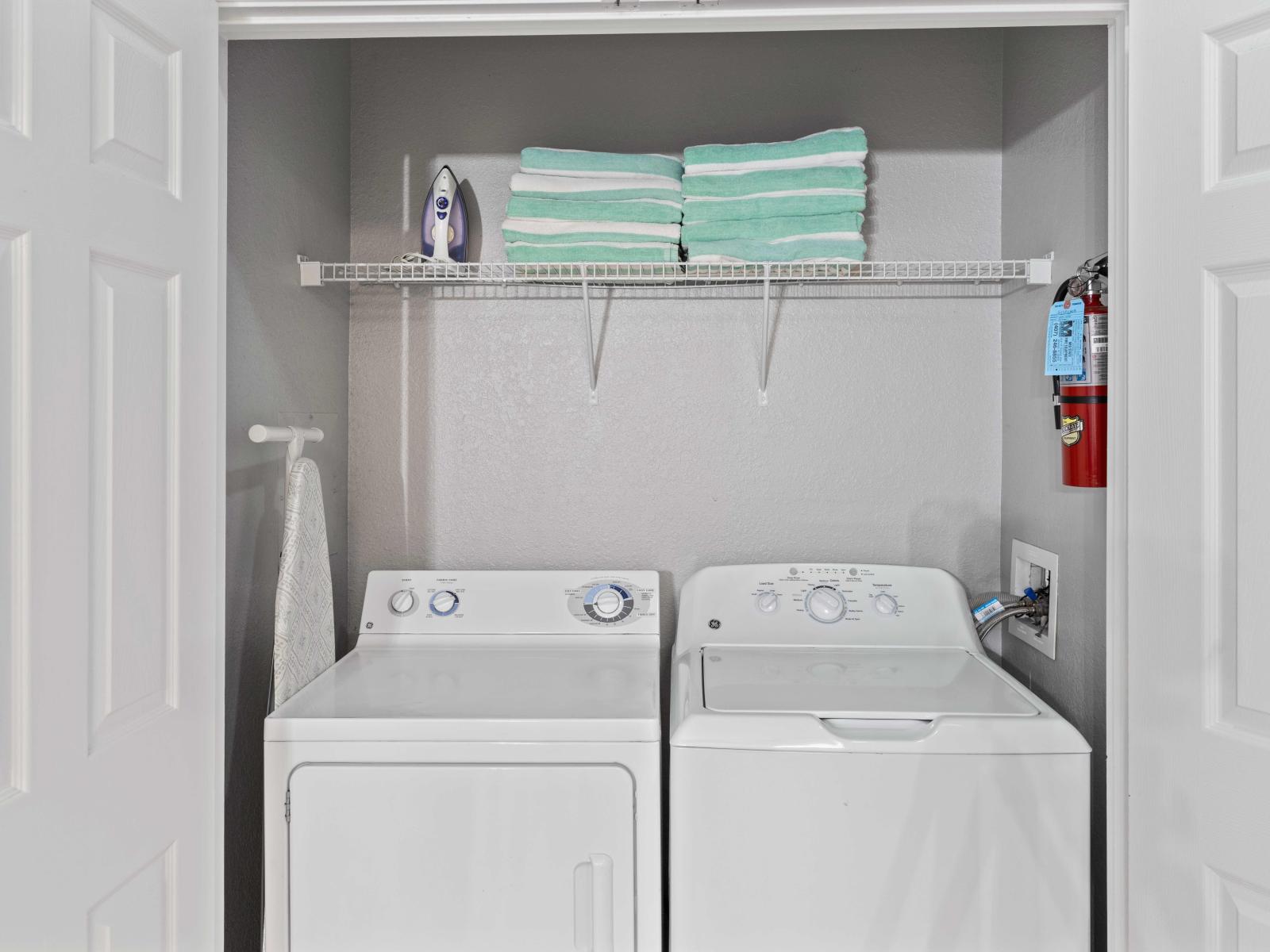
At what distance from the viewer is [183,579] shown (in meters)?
1.17

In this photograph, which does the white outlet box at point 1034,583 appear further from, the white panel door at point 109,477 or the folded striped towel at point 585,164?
the white panel door at point 109,477

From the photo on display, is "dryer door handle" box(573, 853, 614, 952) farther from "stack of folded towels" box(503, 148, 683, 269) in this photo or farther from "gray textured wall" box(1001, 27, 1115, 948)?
"stack of folded towels" box(503, 148, 683, 269)

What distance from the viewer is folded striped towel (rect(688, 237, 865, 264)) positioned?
5.97 feet

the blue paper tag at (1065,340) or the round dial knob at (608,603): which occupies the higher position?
the blue paper tag at (1065,340)

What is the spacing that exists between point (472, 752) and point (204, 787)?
0.38 metres

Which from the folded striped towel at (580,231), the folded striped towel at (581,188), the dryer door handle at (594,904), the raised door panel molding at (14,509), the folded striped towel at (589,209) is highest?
the folded striped towel at (581,188)

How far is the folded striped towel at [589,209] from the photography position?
184 centimetres
